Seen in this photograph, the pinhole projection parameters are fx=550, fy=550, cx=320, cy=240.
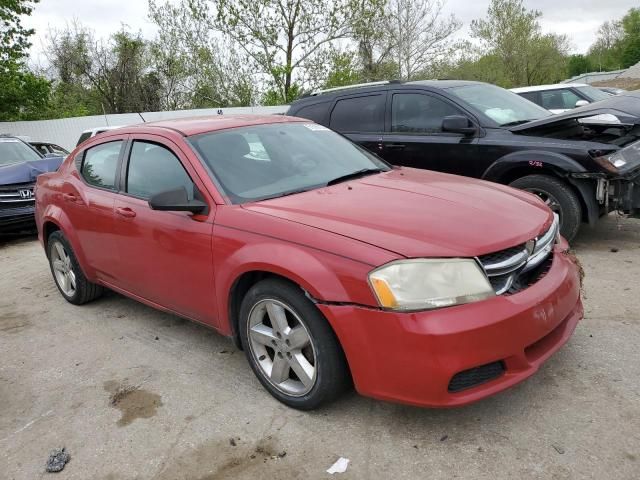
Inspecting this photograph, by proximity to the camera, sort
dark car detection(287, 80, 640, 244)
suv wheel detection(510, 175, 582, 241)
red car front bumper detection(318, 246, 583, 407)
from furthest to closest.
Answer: suv wheel detection(510, 175, 582, 241) < dark car detection(287, 80, 640, 244) < red car front bumper detection(318, 246, 583, 407)

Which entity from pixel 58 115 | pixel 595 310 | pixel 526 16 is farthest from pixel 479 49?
pixel 595 310

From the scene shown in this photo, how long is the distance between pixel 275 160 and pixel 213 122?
26.1 inches

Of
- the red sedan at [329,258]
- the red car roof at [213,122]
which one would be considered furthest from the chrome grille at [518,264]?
the red car roof at [213,122]

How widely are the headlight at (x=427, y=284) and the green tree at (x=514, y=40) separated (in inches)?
1703

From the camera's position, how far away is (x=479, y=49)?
138 feet

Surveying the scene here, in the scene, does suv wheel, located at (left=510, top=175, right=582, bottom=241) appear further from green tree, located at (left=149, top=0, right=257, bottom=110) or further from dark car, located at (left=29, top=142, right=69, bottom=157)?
green tree, located at (left=149, top=0, right=257, bottom=110)

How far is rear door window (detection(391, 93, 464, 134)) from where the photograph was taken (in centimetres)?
604

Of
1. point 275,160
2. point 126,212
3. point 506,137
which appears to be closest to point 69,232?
point 126,212

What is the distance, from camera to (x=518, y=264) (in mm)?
2658

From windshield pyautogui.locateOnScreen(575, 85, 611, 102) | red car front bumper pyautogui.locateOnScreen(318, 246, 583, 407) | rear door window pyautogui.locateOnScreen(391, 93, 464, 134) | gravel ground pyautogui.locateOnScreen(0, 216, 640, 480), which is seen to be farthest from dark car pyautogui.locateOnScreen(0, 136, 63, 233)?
windshield pyautogui.locateOnScreen(575, 85, 611, 102)

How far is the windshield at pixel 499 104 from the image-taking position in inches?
234

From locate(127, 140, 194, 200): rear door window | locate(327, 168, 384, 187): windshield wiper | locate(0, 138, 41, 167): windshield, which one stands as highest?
locate(0, 138, 41, 167): windshield

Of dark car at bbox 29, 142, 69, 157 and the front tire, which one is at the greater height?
dark car at bbox 29, 142, 69, 157

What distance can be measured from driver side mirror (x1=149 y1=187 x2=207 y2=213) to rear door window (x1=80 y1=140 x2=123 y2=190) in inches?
43.1
